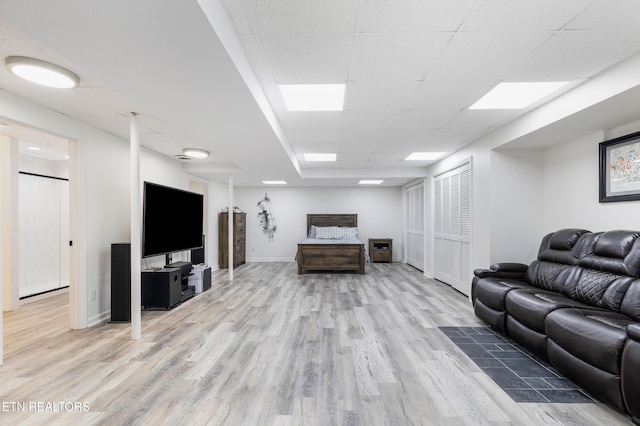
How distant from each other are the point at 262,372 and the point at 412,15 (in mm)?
2737

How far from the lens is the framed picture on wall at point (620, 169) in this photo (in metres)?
2.75

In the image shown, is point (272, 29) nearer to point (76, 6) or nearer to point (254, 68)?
point (254, 68)

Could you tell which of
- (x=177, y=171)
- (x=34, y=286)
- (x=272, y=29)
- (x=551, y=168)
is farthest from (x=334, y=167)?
(x=34, y=286)

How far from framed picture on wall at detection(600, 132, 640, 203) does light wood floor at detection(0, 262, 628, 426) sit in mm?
1997

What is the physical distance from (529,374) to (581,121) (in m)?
2.48

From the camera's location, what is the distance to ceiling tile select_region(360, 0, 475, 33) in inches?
62.1

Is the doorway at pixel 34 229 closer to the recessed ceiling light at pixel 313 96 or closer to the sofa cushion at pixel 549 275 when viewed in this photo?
the recessed ceiling light at pixel 313 96

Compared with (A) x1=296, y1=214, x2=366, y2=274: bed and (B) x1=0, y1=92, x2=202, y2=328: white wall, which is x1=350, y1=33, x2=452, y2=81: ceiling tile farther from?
(A) x1=296, y1=214, x2=366, y2=274: bed

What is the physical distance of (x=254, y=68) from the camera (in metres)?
2.26

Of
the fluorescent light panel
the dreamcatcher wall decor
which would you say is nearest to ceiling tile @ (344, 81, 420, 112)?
the fluorescent light panel

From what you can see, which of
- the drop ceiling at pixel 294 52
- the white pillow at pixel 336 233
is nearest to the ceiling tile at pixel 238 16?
the drop ceiling at pixel 294 52

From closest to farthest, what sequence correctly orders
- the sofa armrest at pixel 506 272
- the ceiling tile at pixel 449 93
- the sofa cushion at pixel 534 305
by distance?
the sofa cushion at pixel 534 305
the ceiling tile at pixel 449 93
the sofa armrest at pixel 506 272

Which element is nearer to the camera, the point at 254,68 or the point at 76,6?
the point at 76,6

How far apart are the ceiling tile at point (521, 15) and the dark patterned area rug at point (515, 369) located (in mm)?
2465
